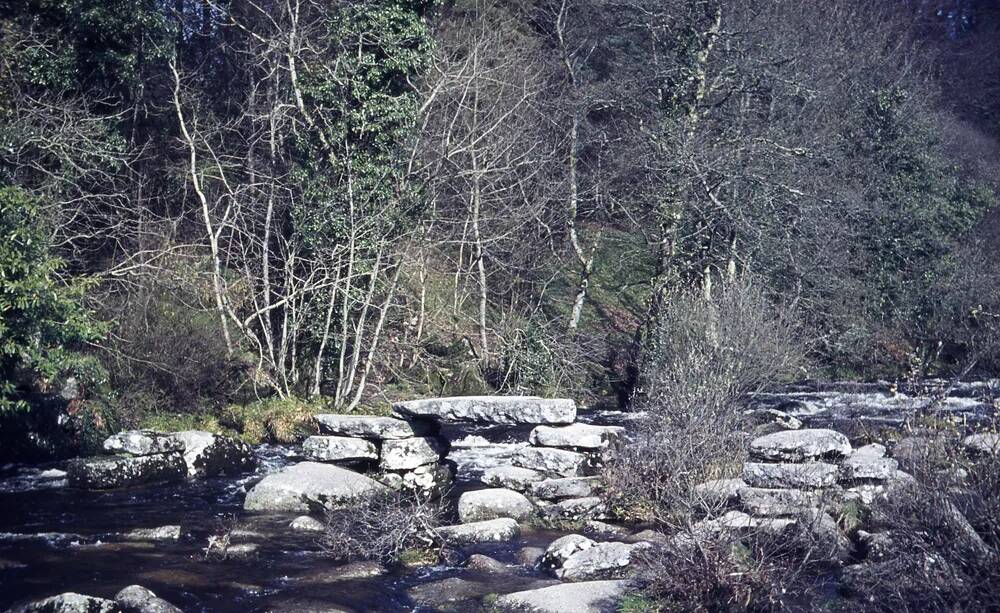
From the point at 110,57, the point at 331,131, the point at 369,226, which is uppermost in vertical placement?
the point at 110,57

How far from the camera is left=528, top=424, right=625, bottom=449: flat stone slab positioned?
13.6 meters

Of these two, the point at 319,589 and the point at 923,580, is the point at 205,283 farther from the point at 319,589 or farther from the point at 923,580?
the point at 923,580

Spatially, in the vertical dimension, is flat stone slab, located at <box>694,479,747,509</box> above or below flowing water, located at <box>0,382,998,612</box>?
above

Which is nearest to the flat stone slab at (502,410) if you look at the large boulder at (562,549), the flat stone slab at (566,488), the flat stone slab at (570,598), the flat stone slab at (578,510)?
the flat stone slab at (566,488)

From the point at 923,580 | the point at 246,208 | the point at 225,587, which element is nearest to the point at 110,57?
the point at 246,208

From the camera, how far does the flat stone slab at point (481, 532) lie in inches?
422

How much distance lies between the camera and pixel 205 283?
19.1m

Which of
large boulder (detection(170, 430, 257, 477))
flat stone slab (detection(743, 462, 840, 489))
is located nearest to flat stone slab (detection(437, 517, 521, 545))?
flat stone slab (detection(743, 462, 840, 489))

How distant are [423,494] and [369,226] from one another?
6.75 metres

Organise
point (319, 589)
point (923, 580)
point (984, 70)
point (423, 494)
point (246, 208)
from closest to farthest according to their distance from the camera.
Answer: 1. point (923, 580)
2. point (319, 589)
3. point (423, 494)
4. point (246, 208)
5. point (984, 70)

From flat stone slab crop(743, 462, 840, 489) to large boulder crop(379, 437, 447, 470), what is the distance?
531 centimetres

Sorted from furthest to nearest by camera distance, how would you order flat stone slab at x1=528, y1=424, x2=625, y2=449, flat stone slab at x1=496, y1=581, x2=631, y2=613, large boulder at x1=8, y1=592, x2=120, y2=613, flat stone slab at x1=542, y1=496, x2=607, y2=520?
→ flat stone slab at x1=528, y1=424, x2=625, y2=449, flat stone slab at x1=542, y1=496, x2=607, y2=520, flat stone slab at x1=496, y1=581, x2=631, y2=613, large boulder at x1=8, y1=592, x2=120, y2=613

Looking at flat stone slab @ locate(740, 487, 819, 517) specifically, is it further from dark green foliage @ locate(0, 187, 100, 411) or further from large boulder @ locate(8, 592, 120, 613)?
dark green foliage @ locate(0, 187, 100, 411)

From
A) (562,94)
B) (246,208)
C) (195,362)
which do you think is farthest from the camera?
(562,94)
